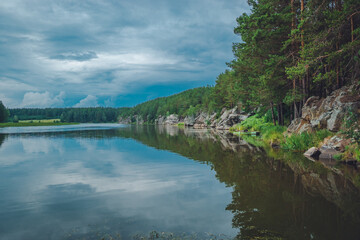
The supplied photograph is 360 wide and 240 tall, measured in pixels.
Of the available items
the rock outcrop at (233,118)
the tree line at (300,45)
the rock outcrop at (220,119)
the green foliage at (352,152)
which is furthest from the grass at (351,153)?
the rock outcrop at (233,118)

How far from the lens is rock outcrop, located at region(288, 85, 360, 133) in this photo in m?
15.1

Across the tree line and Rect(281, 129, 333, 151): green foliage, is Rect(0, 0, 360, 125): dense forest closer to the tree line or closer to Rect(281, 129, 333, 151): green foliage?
the tree line

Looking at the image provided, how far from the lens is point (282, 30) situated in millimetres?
21109

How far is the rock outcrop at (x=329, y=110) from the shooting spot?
1506cm

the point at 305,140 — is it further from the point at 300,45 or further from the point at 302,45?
the point at 300,45

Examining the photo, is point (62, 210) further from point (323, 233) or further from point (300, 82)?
point (300, 82)

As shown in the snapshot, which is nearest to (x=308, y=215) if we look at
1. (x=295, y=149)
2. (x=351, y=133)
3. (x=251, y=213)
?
(x=251, y=213)

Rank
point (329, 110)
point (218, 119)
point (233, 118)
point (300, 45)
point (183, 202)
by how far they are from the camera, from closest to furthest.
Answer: point (183, 202), point (329, 110), point (300, 45), point (233, 118), point (218, 119)

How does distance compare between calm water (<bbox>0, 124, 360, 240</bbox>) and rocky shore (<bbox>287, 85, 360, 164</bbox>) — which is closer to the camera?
calm water (<bbox>0, 124, 360, 240</bbox>)

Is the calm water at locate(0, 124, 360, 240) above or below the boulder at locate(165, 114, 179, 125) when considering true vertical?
below

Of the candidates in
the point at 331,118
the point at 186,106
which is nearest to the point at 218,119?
the point at 331,118

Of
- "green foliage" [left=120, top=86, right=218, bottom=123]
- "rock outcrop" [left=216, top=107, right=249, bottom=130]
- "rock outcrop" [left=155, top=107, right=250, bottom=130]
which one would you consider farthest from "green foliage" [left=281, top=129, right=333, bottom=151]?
"green foliage" [left=120, top=86, right=218, bottom=123]

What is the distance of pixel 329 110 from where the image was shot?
1709cm

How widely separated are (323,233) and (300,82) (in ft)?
68.7
